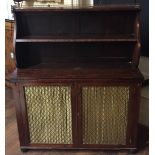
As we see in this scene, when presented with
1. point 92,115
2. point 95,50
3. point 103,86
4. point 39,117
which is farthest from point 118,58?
point 39,117

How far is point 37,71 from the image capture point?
2082mm

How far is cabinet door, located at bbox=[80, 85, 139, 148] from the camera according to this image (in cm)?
203

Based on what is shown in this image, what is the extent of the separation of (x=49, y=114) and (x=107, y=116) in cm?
50

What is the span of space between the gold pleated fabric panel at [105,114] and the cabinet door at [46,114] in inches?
5.7

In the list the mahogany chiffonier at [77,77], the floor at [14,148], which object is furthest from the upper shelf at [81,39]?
the floor at [14,148]

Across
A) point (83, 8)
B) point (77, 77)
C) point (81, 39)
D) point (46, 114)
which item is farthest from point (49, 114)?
point (83, 8)

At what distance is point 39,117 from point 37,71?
15.7 inches

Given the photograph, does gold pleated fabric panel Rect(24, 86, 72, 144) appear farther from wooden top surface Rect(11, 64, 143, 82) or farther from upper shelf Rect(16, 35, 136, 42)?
upper shelf Rect(16, 35, 136, 42)

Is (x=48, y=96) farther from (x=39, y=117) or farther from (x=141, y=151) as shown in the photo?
(x=141, y=151)

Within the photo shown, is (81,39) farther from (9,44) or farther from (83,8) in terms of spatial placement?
(9,44)

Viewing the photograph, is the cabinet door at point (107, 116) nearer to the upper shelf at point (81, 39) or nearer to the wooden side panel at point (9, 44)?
the upper shelf at point (81, 39)

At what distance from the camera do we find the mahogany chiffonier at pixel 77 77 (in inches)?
79.1

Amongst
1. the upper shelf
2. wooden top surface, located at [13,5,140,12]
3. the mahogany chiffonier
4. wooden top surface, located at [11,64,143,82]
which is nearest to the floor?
the mahogany chiffonier

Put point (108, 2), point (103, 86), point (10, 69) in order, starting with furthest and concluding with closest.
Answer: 1. point (10, 69)
2. point (108, 2)
3. point (103, 86)
